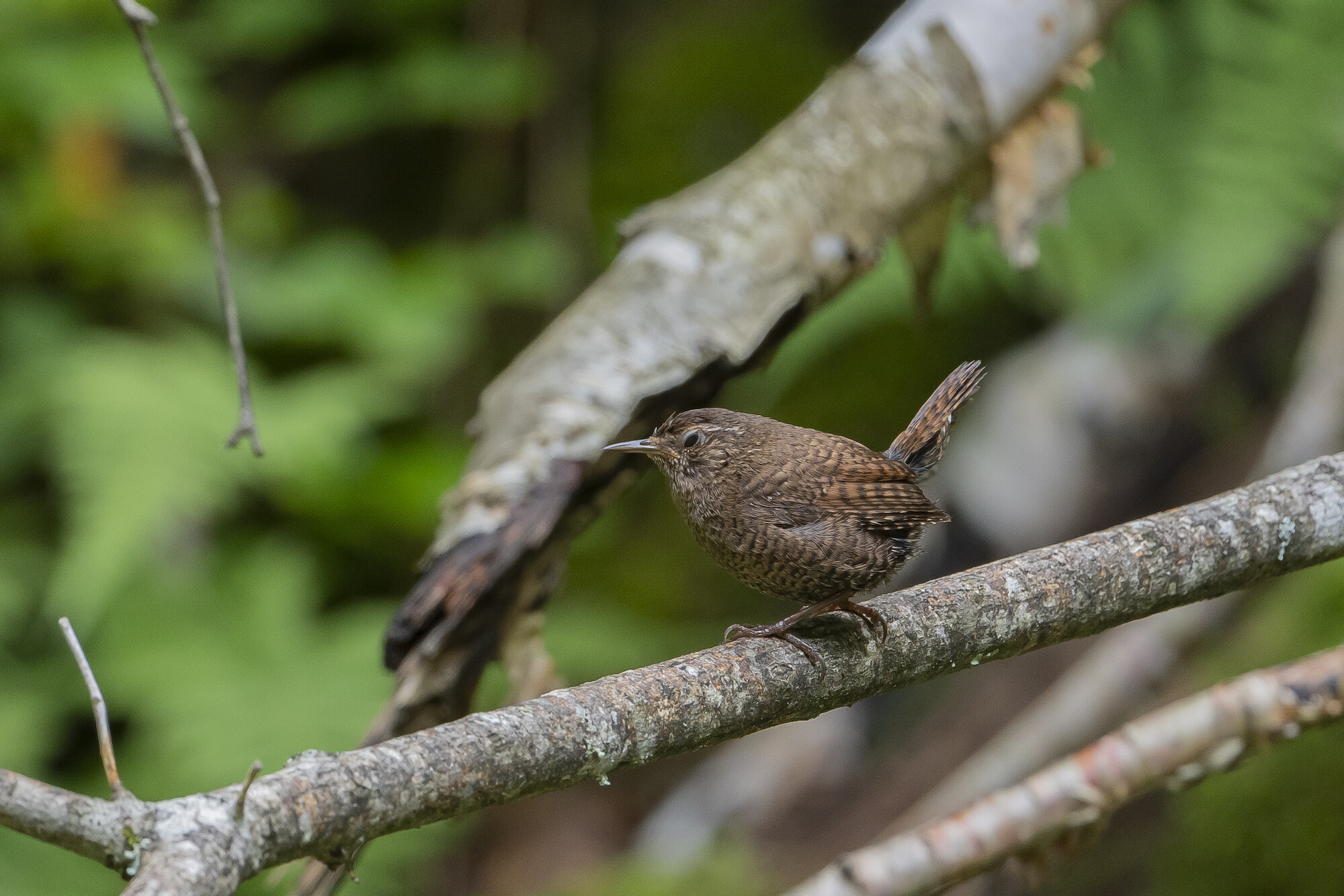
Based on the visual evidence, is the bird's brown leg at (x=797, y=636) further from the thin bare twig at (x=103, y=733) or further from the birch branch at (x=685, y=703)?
the thin bare twig at (x=103, y=733)

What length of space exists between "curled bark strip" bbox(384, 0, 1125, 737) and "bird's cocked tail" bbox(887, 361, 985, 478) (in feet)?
1.68

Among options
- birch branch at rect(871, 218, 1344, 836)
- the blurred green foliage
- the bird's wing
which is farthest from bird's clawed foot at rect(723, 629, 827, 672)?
birch branch at rect(871, 218, 1344, 836)

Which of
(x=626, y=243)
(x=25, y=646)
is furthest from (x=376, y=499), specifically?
(x=626, y=243)

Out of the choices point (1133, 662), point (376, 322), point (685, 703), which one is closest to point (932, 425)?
point (685, 703)

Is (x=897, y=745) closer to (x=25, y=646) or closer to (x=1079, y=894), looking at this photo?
(x=1079, y=894)

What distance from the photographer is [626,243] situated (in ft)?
9.78

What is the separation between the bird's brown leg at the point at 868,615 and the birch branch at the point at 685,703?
0.07 feet

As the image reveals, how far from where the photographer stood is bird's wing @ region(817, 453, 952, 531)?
1.95 meters

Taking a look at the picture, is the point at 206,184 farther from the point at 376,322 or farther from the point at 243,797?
the point at 376,322

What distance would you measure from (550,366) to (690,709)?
1259 mm

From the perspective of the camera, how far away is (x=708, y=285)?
108 inches

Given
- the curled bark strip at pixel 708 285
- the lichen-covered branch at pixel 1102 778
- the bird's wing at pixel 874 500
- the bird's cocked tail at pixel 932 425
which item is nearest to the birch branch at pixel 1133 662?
the lichen-covered branch at pixel 1102 778

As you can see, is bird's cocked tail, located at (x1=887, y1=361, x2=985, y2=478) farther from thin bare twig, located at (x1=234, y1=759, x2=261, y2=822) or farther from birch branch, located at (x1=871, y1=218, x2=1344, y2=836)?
birch branch, located at (x1=871, y1=218, x2=1344, y2=836)

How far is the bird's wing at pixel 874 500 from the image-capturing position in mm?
1946
